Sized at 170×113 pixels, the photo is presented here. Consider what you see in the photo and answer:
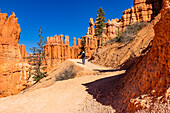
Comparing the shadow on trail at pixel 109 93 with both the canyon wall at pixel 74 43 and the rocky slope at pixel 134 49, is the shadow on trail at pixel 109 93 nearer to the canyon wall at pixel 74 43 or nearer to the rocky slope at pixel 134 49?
the rocky slope at pixel 134 49

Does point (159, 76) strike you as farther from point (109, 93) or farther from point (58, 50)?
point (58, 50)

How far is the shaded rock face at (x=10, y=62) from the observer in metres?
18.8

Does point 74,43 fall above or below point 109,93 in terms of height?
above

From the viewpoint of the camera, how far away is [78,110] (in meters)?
4.39

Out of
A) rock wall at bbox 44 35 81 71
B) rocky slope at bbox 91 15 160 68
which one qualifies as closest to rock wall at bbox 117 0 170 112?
rocky slope at bbox 91 15 160 68

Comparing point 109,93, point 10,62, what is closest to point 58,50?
point 10,62

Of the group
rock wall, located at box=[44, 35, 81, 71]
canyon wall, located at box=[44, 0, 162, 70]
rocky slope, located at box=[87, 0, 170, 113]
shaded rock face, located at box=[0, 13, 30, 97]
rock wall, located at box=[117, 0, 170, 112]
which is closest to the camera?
rocky slope, located at box=[87, 0, 170, 113]

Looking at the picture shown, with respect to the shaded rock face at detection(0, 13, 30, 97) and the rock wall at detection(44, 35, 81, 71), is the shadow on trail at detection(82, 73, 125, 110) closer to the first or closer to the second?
the shaded rock face at detection(0, 13, 30, 97)

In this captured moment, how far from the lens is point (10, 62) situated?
19.6m

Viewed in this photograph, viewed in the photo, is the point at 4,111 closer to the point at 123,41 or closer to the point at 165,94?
the point at 165,94

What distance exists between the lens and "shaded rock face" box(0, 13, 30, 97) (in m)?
18.8

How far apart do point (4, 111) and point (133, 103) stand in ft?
17.8

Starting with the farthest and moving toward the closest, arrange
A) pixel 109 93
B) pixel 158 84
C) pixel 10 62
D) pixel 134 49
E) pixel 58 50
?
1. pixel 58 50
2. pixel 10 62
3. pixel 134 49
4. pixel 109 93
5. pixel 158 84

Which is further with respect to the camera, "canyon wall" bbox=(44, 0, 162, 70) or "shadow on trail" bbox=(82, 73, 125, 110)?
"canyon wall" bbox=(44, 0, 162, 70)
